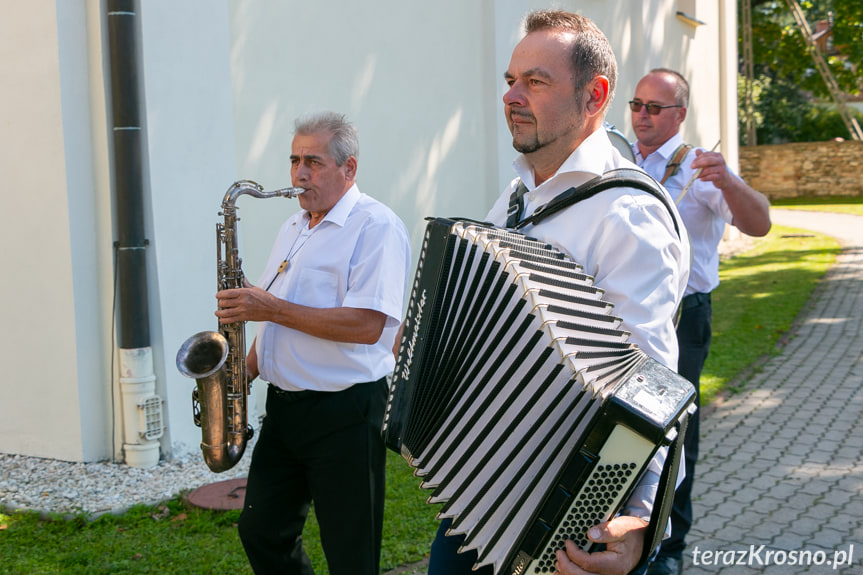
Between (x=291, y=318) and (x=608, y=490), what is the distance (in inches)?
64.2

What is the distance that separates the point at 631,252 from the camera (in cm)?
186

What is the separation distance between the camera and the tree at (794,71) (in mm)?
26609

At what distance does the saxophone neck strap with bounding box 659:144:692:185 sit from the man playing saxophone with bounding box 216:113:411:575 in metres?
1.47

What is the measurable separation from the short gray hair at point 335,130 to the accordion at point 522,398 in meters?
1.30

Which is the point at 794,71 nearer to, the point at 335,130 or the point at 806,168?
the point at 806,168

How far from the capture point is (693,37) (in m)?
14.8

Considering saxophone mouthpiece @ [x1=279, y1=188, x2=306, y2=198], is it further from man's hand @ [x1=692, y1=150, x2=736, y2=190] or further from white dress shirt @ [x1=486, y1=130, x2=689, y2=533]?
man's hand @ [x1=692, y1=150, x2=736, y2=190]

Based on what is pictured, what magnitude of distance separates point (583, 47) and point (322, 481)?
1.84 m

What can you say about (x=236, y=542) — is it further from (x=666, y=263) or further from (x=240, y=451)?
(x=666, y=263)

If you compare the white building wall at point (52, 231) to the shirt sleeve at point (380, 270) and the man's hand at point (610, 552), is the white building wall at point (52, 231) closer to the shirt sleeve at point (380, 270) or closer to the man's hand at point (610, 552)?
the shirt sleeve at point (380, 270)

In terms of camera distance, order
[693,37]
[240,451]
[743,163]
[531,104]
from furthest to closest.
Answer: [743,163] < [693,37] < [240,451] < [531,104]

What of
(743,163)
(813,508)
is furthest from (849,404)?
(743,163)

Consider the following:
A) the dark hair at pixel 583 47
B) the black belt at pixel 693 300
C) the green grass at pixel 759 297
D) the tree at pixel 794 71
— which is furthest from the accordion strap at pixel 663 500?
the tree at pixel 794 71

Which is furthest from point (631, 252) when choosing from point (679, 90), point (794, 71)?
point (794, 71)
